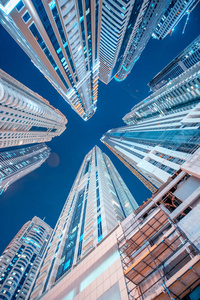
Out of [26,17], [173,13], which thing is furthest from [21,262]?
[173,13]

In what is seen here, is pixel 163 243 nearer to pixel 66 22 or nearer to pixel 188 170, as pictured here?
pixel 188 170

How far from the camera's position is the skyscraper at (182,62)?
121 meters

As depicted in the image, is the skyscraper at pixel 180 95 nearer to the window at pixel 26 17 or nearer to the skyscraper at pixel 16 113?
the window at pixel 26 17

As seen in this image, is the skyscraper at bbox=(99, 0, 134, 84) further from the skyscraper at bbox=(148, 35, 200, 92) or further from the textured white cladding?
the textured white cladding

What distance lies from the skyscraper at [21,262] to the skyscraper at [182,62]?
165m

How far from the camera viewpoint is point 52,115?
436 ft

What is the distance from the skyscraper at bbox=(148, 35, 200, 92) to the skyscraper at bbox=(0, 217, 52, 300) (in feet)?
542

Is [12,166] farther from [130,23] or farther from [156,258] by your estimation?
[156,258]

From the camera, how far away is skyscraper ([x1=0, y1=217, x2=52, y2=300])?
76562 mm

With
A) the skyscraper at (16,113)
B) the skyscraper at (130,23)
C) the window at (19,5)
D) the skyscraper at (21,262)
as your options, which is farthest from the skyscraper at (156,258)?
the skyscraper at (16,113)

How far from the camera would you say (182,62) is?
138 meters

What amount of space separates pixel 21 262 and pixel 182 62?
192370mm

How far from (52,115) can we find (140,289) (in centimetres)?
13471

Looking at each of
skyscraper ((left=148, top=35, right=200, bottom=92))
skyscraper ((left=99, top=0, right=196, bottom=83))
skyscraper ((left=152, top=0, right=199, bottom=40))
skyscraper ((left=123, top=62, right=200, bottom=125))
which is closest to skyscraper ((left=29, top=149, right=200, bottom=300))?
skyscraper ((left=123, top=62, right=200, bottom=125))
